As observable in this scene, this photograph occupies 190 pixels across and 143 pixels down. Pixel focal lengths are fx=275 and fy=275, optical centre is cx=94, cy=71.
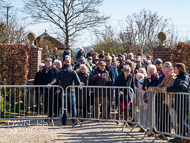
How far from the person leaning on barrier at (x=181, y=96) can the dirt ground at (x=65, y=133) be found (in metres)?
0.95

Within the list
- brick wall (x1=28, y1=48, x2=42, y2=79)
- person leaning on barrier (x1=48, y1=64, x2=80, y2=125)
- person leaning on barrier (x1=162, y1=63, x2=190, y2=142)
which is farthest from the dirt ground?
brick wall (x1=28, y1=48, x2=42, y2=79)

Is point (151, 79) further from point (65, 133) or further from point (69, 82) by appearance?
point (65, 133)

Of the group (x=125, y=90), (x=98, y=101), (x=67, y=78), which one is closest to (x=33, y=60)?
(x=67, y=78)

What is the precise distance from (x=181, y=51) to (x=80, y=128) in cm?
562

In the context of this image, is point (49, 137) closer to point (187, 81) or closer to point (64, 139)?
point (64, 139)

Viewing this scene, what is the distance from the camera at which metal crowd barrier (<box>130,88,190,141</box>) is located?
6309 millimetres

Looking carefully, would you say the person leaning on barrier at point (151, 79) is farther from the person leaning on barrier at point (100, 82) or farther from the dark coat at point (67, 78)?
the dark coat at point (67, 78)

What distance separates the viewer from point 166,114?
6.86 metres

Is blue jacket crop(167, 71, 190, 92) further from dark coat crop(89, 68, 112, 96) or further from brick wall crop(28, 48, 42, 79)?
brick wall crop(28, 48, 42, 79)

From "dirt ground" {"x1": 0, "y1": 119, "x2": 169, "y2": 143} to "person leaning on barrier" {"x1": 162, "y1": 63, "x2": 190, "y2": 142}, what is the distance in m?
0.95

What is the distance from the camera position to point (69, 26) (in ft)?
88.5

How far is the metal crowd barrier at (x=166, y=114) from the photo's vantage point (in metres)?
6.31

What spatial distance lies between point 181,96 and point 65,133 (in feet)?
10.5

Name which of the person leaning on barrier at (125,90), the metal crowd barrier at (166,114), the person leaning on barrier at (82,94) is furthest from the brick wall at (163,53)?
the metal crowd barrier at (166,114)
